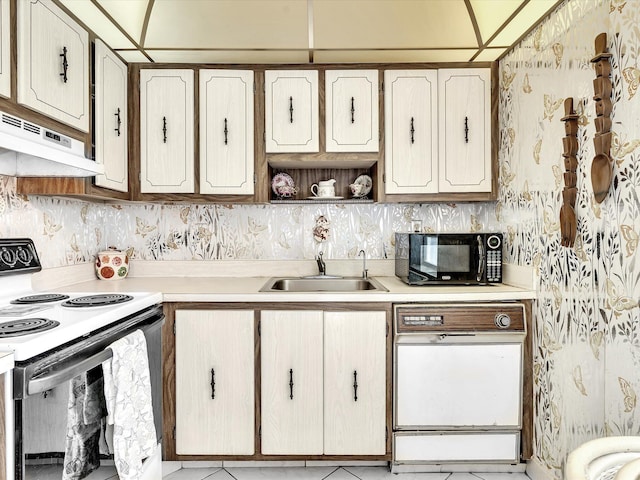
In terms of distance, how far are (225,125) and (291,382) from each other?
1447 millimetres

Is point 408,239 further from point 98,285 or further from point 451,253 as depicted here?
point 98,285

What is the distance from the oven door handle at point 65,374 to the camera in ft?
3.58

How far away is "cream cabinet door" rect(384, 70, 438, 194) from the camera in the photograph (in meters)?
2.35

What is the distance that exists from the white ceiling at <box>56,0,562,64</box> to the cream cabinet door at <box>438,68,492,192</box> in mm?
132

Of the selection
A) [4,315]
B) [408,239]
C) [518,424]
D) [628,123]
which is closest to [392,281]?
[408,239]

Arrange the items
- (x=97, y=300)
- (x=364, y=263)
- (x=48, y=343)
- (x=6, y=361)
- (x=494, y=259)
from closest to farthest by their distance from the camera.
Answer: (x=6, y=361) → (x=48, y=343) → (x=97, y=300) → (x=494, y=259) → (x=364, y=263)

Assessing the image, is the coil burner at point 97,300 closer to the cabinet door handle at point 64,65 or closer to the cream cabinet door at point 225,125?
the cream cabinet door at point 225,125

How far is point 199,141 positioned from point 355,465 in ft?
6.43

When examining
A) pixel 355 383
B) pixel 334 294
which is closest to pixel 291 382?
pixel 355 383

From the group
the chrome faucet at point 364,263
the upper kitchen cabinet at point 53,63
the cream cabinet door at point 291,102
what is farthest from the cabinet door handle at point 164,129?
the chrome faucet at point 364,263

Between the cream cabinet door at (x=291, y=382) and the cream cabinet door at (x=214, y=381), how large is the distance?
8 cm

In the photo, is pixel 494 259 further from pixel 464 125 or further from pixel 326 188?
pixel 326 188

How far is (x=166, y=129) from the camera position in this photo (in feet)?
7.74

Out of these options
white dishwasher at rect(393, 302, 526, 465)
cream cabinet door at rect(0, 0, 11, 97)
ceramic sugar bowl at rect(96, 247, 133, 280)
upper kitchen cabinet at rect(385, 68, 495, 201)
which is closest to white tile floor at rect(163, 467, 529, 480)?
white dishwasher at rect(393, 302, 526, 465)
